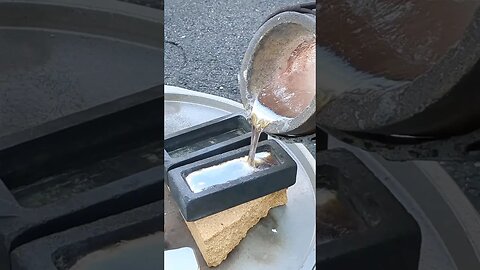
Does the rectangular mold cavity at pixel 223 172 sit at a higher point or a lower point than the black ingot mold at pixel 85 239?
lower

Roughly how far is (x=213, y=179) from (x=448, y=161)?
793mm

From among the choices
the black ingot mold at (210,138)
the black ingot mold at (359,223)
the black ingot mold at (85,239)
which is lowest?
the black ingot mold at (210,138)

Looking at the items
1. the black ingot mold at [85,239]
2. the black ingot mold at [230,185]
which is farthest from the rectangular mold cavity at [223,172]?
the black ingot mold at [85,239]

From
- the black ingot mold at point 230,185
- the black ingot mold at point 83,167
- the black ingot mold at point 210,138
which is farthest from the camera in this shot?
the black ingot mold at point 210,138

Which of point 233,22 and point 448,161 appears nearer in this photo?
point 448,161

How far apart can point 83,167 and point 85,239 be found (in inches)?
1.6

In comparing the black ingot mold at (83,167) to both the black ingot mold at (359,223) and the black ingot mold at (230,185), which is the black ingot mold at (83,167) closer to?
the black ingot mold at (359,223)

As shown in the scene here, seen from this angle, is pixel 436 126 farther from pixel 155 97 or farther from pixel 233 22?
pixel 233 22

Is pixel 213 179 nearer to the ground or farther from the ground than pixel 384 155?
nearer to the ground

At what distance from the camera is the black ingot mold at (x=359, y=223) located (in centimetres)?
34

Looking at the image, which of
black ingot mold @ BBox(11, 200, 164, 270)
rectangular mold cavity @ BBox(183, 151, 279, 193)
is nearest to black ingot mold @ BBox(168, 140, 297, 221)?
rectangular mold cavity @ BBox(183, 151, 279, 193)

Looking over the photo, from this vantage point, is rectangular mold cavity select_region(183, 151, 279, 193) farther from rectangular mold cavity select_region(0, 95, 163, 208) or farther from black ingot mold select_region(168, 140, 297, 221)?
rectangular mold cavity select_region(0, 95, 163, 208)

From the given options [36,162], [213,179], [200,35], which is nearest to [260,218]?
[213,179]

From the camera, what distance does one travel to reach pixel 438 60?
30 centimetres
